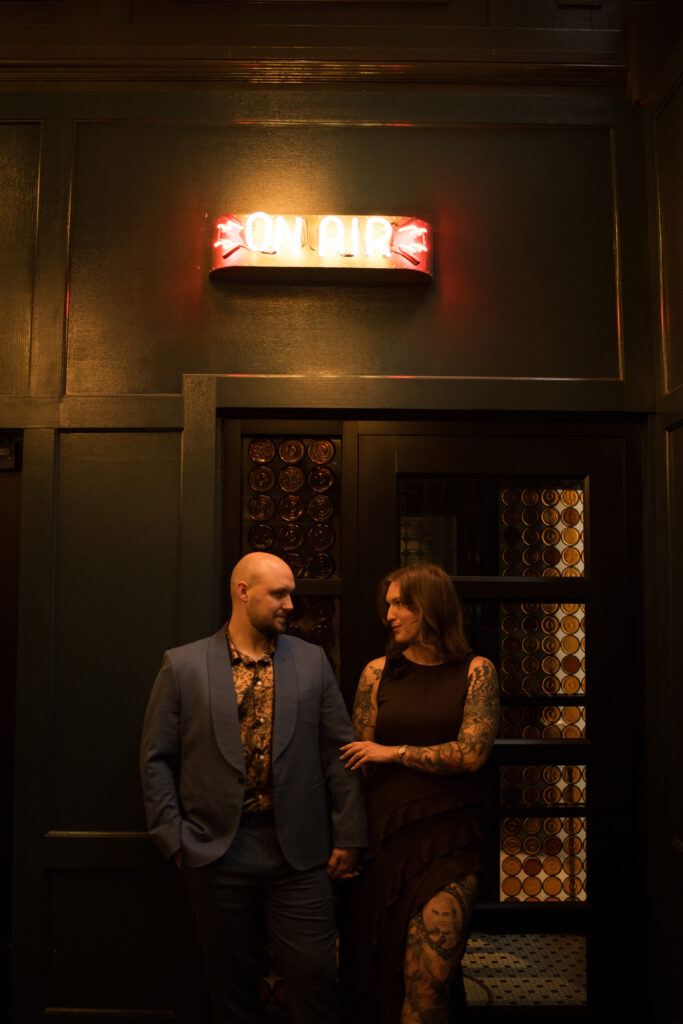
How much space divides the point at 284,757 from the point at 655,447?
189cm

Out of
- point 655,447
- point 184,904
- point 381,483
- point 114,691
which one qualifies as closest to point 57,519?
point 114,691

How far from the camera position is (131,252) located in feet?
10.8

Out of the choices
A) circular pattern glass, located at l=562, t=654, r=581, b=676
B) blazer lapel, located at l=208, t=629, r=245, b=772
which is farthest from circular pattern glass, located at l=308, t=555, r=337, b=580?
circular pattern glass, located at l=562, t=654, r=581, b=676

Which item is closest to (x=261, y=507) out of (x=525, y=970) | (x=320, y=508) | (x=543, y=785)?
(x=320, y=508)

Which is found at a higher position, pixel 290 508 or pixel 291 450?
pixel 291 450

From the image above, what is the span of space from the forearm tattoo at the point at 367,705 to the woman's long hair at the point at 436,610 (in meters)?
0.22

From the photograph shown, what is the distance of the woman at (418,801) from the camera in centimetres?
252

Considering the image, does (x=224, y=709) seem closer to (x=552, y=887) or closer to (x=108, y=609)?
(x=108, y=609)

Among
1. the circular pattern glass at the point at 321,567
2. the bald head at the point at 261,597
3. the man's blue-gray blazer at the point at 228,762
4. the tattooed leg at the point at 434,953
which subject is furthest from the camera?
the circular pattern glass at the point at 321,567

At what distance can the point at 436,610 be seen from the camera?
106 inches

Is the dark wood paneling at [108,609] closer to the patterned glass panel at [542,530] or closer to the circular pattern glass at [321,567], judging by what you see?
the circular pattern glass at [321,567]

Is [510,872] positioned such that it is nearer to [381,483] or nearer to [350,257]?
[381,483]

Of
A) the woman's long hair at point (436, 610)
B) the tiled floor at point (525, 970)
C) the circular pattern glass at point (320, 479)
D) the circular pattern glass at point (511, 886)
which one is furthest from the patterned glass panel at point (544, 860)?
the circular pattern glass at point (320, 479)

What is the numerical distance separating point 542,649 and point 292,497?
3.93 feet
